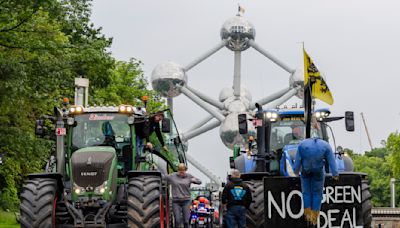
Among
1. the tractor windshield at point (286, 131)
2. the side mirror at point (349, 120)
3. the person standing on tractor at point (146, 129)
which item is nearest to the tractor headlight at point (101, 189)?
the person standing on tractor at point (146, 129)

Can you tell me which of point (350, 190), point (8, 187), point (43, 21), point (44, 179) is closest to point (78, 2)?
point (8, 187)

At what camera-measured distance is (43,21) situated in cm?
3691

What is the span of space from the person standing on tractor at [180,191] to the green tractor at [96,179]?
166 centimetres

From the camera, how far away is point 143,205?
18516mm

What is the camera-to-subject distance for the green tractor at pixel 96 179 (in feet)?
61.1

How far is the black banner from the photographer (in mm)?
16578

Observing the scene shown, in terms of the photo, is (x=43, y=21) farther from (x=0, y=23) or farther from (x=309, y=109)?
(x=309, y=109)

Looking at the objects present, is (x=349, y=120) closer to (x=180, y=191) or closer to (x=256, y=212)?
(x=256, y=212)

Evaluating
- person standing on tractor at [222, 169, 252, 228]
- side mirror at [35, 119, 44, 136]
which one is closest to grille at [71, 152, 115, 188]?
side mirror at [35, 119, 44, 136]

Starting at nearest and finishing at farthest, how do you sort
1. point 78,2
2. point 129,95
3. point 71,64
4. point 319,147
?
point 319,147
point 71,64
point 78,2
point 129,95

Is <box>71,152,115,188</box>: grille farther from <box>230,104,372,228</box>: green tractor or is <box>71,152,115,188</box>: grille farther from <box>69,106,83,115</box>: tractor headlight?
<box>230,104,372,228</box>: green tractor

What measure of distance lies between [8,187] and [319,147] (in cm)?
3040

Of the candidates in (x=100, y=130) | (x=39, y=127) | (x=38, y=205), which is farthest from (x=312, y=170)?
(x=39, y=127)

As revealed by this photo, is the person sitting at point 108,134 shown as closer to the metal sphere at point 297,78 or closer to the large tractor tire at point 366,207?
the large tractor tire at point 366,207
